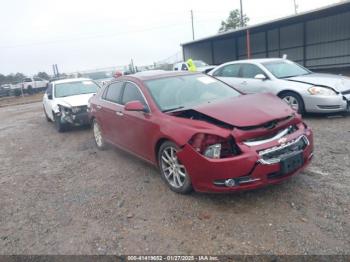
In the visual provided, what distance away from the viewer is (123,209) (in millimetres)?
3959

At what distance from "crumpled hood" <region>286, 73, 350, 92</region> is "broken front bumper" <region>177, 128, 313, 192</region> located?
4.32 m

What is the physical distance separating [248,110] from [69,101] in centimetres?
638

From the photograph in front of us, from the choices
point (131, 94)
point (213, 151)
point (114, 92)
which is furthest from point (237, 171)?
point (114, 92)

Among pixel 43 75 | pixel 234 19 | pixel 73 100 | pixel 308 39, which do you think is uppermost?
pixel 234 19

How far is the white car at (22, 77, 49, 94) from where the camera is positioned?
3381cm

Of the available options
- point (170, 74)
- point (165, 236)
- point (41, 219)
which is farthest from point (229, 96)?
point (41, 219)

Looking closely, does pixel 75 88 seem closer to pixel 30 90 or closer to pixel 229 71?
pixel 229 71

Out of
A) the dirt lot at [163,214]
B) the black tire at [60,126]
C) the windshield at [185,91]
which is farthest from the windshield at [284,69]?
the black tire at [60,126]

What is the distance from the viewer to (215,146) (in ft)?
11.6

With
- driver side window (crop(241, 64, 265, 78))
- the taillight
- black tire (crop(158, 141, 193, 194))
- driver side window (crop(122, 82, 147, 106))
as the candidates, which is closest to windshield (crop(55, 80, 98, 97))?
driver side window (crop(241, 64, 265, 78))

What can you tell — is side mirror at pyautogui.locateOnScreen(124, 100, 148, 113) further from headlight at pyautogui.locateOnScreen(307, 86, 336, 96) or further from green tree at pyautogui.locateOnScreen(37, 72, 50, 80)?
green tree at pyautogui.locateOnScreen(37, 72, 50, 80)

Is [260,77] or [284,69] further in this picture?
[284,69]

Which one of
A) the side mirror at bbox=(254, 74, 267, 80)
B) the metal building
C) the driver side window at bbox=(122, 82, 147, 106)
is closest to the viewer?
the driver side window at bbox=(122, 82, 147, 106)

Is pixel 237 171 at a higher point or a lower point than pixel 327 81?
lower
